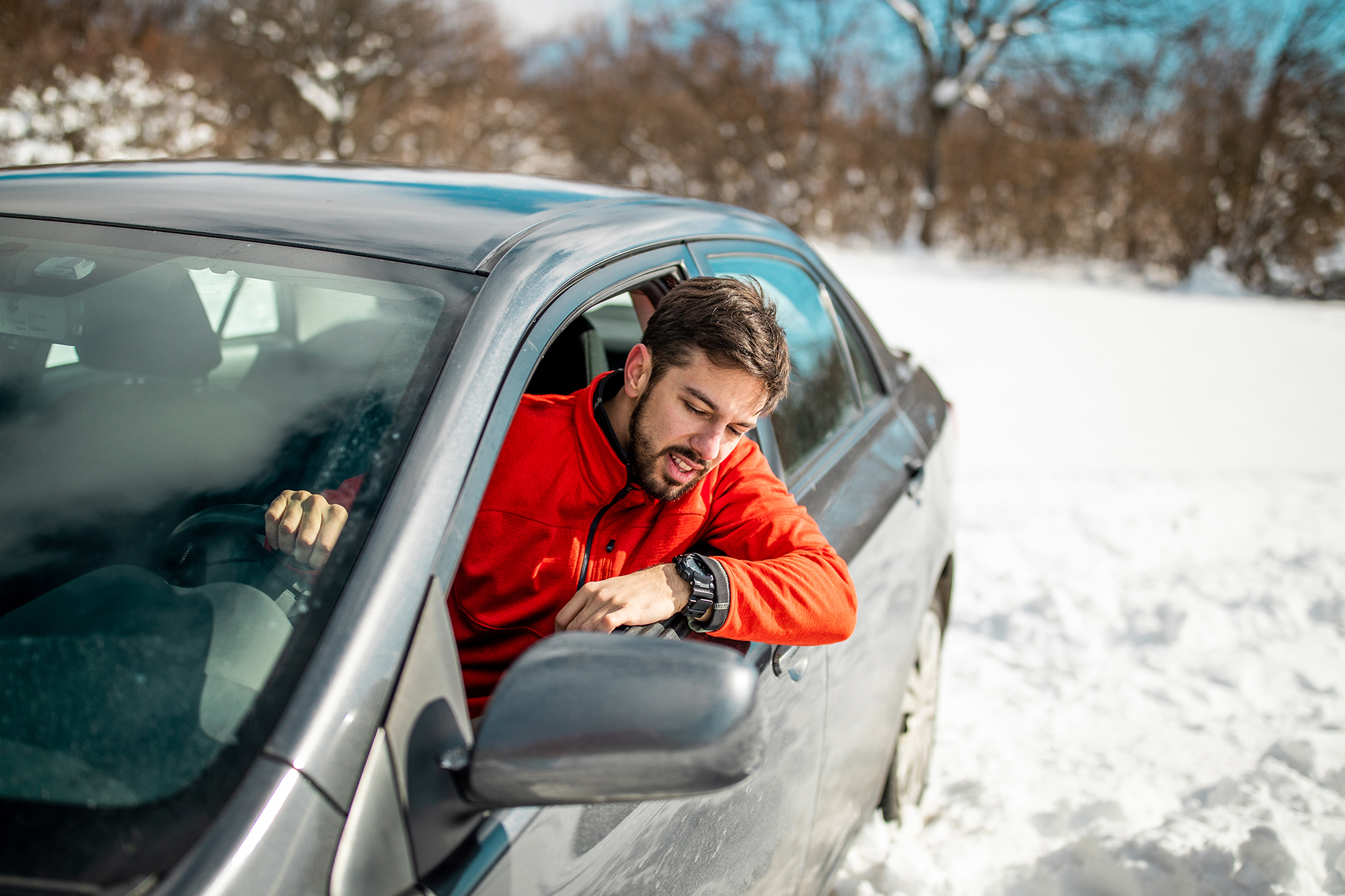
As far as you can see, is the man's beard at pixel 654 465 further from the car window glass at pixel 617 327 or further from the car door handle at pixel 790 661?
the car window glass at pixel 617 327

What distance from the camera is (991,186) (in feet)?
57.6

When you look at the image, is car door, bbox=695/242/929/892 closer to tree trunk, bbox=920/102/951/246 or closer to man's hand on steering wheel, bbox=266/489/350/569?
man's hand on steering wheel, bbox=266/489/350/569

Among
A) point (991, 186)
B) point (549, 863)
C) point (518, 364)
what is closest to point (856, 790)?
point (549, 863)

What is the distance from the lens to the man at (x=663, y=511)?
54.7 inches

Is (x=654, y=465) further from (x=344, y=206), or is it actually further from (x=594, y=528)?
(x=344, y=206)

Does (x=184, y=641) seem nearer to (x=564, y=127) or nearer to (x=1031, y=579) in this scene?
(x=1031, y=579)

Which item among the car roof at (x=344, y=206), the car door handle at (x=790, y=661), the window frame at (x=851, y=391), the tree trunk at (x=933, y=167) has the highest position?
the car roof at (x=344, y=206)

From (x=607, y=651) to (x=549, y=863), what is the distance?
0.28 meters

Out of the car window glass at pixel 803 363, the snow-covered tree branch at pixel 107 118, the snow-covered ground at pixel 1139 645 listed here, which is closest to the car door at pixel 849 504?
the car window glass at pixel 803 363

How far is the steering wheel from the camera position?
1.12 metres

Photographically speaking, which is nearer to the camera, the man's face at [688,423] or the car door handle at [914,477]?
the man's face at [688,423]

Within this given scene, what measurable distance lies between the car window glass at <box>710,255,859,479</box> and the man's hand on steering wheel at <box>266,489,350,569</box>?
3.43 feet

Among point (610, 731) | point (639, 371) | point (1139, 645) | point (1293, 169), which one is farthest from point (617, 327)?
point (1293, 169)

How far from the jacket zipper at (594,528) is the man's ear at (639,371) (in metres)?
0.18
